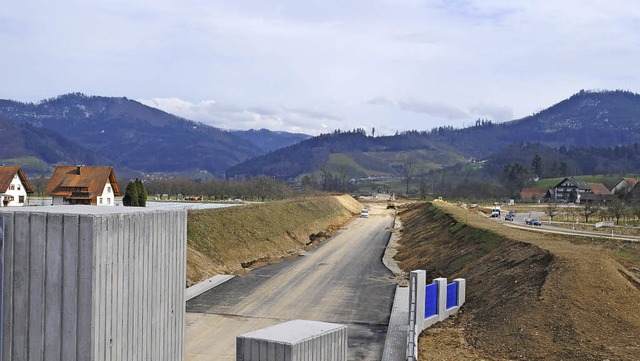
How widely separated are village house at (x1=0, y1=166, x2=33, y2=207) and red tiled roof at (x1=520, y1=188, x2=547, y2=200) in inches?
5187

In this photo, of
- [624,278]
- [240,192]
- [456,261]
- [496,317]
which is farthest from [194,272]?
[240,192]

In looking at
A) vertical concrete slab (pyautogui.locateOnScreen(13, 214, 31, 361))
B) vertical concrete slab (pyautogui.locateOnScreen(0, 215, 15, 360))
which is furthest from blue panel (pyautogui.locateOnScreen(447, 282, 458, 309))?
vertical concrete slab (pyautogui.locateOnScreen(0, 215, 15, 360))

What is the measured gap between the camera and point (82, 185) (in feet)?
257

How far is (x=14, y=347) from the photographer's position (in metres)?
11.0

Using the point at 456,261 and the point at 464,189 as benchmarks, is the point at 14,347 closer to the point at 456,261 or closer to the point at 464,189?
the point at 456,261

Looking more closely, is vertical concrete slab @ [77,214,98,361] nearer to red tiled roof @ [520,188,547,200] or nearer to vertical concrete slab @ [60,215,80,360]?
vertical concrete slab @ [60,215,80,360]

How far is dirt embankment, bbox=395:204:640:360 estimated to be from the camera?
863 inches

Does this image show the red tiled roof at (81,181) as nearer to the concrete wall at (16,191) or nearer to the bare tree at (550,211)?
the concrete wall at (16,191)

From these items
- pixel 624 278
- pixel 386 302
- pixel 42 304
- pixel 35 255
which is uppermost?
pixel 35 255

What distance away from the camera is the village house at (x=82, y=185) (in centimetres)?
7788

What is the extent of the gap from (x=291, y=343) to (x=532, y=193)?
579ft

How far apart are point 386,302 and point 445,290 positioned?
20.8 ft

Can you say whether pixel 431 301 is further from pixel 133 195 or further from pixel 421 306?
pixel 133 195

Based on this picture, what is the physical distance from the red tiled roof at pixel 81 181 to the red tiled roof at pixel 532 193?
411ft
